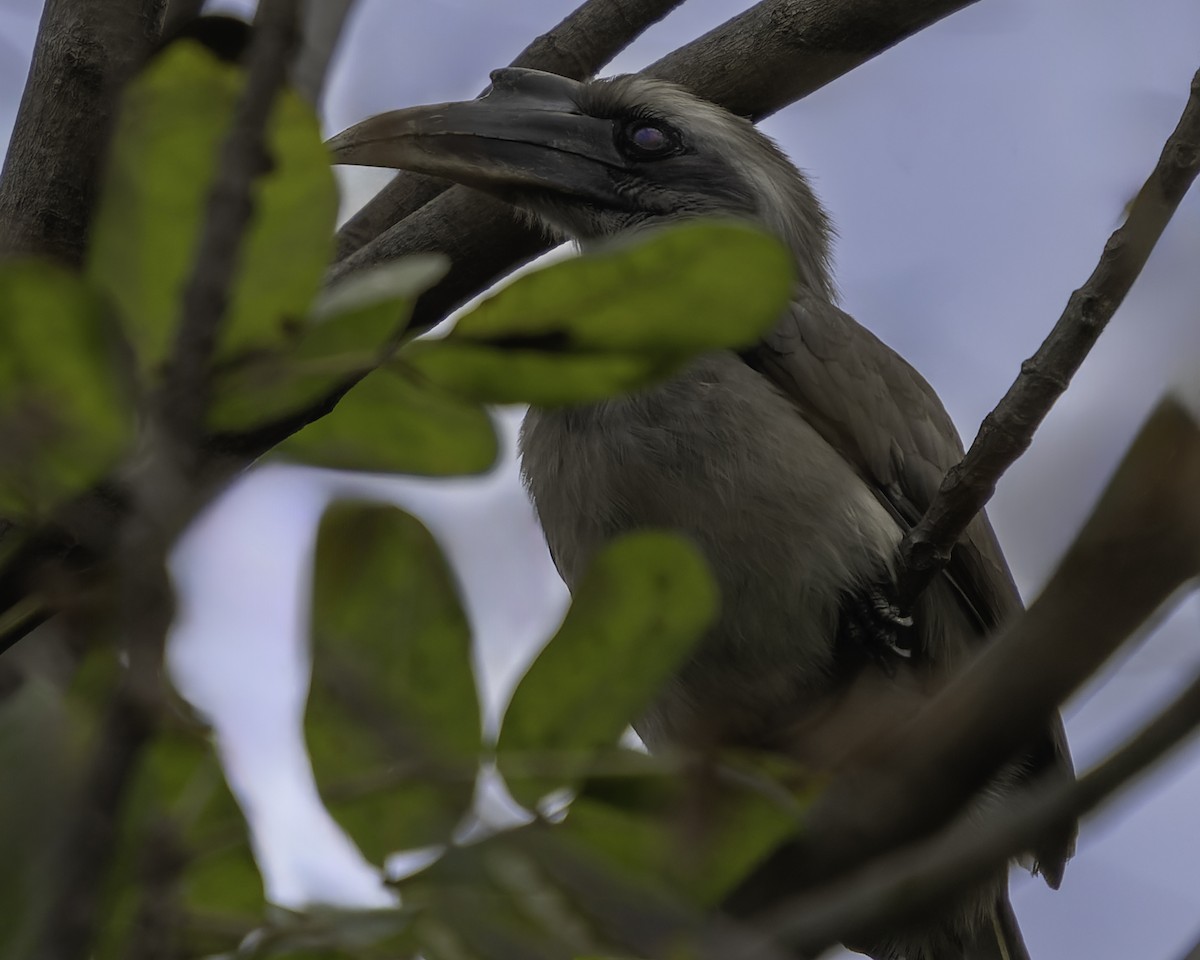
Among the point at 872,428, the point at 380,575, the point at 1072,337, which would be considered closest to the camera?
the point at 380,575

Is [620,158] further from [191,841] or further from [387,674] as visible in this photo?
[191,841]

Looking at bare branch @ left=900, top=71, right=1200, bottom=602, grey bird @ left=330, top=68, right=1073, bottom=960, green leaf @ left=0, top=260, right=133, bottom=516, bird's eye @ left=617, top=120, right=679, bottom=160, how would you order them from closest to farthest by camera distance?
green leaf @ left=0, top=260, right=133, bottom=516 → bare branch @ left=900, top=71, right=1200, bottom=602 → grey bird @ left=330, top=68, right=1073, bottom=960 → bird's eye @ left=617, top=120, right=679, bottom=160


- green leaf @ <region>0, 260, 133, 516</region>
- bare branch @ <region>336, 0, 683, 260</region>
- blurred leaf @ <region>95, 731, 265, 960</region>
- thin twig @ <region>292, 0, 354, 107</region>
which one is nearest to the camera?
green leaf @ <region>0, 260, 133, 516</region>

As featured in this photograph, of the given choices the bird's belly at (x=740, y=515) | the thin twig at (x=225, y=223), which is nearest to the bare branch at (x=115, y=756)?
the thin twig at (x=225, y=223)

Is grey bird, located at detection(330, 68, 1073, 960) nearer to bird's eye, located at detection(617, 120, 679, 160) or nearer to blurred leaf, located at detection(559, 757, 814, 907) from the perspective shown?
bird's eye, located at detection(617, 120, 679, 160)

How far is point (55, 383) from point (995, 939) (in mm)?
3750

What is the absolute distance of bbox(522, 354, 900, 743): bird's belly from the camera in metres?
3.90

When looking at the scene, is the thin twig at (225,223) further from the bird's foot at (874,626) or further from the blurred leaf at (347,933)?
the bird's foot at (874,626)

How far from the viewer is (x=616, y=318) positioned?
3.37 ft

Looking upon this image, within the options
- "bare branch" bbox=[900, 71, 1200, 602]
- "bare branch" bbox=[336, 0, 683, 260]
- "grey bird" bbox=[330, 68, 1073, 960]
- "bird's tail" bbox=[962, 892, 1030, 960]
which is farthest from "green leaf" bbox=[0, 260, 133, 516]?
"bird's tail" bbox=[962, 892, 1030, 960]

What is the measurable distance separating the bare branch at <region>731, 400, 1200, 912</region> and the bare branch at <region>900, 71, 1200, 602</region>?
207 cm

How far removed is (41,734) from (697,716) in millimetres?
2995

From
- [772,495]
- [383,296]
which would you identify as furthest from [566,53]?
[383,296]

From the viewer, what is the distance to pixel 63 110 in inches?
111
